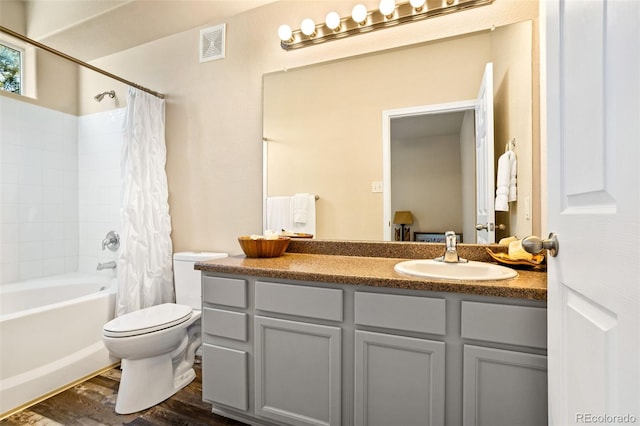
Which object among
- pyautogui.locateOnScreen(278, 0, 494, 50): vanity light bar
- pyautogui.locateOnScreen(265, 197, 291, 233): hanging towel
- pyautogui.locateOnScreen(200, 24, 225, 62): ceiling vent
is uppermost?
pyautogui.locateOnScreen(200, 24, 225, 62): ceiling vent

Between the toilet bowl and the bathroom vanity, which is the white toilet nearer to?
the toilet bowl

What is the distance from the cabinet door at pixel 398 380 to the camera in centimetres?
116

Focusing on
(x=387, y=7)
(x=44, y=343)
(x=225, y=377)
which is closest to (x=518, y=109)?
(x=387, y=7)

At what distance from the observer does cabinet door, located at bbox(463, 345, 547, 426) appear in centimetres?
105

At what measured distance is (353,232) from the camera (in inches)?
74.4

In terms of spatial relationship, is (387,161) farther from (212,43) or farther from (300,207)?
(212,43)

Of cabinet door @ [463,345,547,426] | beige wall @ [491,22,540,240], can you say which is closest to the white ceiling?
beige wall @ [491,22,540,240]

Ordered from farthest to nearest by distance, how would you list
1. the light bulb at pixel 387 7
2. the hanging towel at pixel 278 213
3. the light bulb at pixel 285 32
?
the hanging towel at pixel 278 213 < the light bulb at pixel 285 32 < the light bulb at pixel 387 7

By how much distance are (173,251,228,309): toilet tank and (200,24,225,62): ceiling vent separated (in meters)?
1.45

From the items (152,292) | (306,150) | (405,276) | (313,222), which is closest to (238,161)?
(306,150)

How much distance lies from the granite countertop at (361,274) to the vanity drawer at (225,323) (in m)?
0.21

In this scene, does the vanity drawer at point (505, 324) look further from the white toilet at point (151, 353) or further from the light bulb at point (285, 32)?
the light bulb at point (285, 32)

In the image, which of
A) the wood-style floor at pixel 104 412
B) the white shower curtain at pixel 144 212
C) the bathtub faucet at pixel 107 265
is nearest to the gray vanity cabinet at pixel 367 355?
the wood-style floor at pixel 104 412

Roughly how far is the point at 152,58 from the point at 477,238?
2.75 metres
